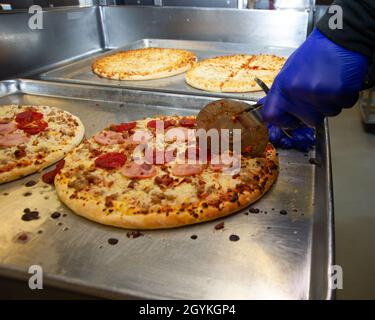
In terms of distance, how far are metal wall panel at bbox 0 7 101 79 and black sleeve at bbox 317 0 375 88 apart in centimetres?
274

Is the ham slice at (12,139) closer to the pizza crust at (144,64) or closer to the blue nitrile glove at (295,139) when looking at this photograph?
the pizza crust at (144,64)

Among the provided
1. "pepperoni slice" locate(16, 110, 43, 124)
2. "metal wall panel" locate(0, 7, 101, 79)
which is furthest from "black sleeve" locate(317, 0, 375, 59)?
"metal wall panel" locate(0, 7, 101, 79)

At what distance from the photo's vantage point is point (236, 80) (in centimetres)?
310

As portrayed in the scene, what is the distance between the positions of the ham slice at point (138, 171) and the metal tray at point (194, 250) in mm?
323

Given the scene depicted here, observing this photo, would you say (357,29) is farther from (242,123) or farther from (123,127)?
(123,127)

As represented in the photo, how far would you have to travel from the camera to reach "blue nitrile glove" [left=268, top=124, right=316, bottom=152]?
7.11ft

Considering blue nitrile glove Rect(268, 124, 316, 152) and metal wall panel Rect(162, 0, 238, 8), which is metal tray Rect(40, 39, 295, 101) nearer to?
metal wall panel Rect(162, 0, 238, 8)

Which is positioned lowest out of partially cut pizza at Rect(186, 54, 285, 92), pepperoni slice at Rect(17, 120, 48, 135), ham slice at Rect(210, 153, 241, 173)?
ham slice at Rect(210, 153, 241, 173)

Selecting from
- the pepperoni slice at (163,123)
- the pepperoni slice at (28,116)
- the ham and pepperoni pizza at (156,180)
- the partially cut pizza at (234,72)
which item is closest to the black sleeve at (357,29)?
the ham and pepperoni pizza at (156,180)

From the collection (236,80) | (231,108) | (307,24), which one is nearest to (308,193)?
(231,108)

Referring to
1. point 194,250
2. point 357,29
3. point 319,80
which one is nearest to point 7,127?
point 194,250

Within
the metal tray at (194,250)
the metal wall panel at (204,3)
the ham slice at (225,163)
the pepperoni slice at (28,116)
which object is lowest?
the metal tray at (194,250)

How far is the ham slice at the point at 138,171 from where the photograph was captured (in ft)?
6.16

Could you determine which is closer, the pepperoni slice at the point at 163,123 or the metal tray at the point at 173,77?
the pepperoni slice at the point at 163,123
